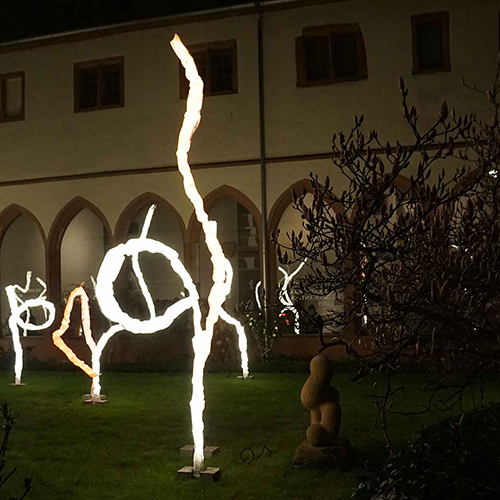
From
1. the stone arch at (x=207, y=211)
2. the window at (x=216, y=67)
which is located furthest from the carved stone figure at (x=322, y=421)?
the window at (x=216, y=67)

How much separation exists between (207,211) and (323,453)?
10.0 meters

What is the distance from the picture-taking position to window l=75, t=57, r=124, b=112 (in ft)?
55.5

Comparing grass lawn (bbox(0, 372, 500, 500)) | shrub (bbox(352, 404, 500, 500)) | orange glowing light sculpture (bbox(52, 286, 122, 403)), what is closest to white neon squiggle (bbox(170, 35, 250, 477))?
grass lawn (bbox(0, 372, 500, 500))

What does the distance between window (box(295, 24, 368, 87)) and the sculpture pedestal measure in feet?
33.2

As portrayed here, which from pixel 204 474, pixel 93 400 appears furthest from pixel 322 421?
pixel 93 400

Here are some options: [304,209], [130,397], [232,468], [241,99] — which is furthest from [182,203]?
[304,209]

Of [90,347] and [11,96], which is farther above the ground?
[11,96]

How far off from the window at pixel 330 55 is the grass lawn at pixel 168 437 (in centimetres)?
645

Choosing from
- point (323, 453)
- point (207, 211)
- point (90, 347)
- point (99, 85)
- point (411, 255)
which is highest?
point (99, 85)

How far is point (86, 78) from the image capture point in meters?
17.3

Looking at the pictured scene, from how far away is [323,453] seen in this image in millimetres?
6453

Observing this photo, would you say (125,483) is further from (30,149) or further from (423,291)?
(30,149)

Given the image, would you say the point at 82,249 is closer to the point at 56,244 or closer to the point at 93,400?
the point at 56,244

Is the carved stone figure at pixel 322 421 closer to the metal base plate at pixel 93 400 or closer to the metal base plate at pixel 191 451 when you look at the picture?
the metal base plate at pixel 191 451
